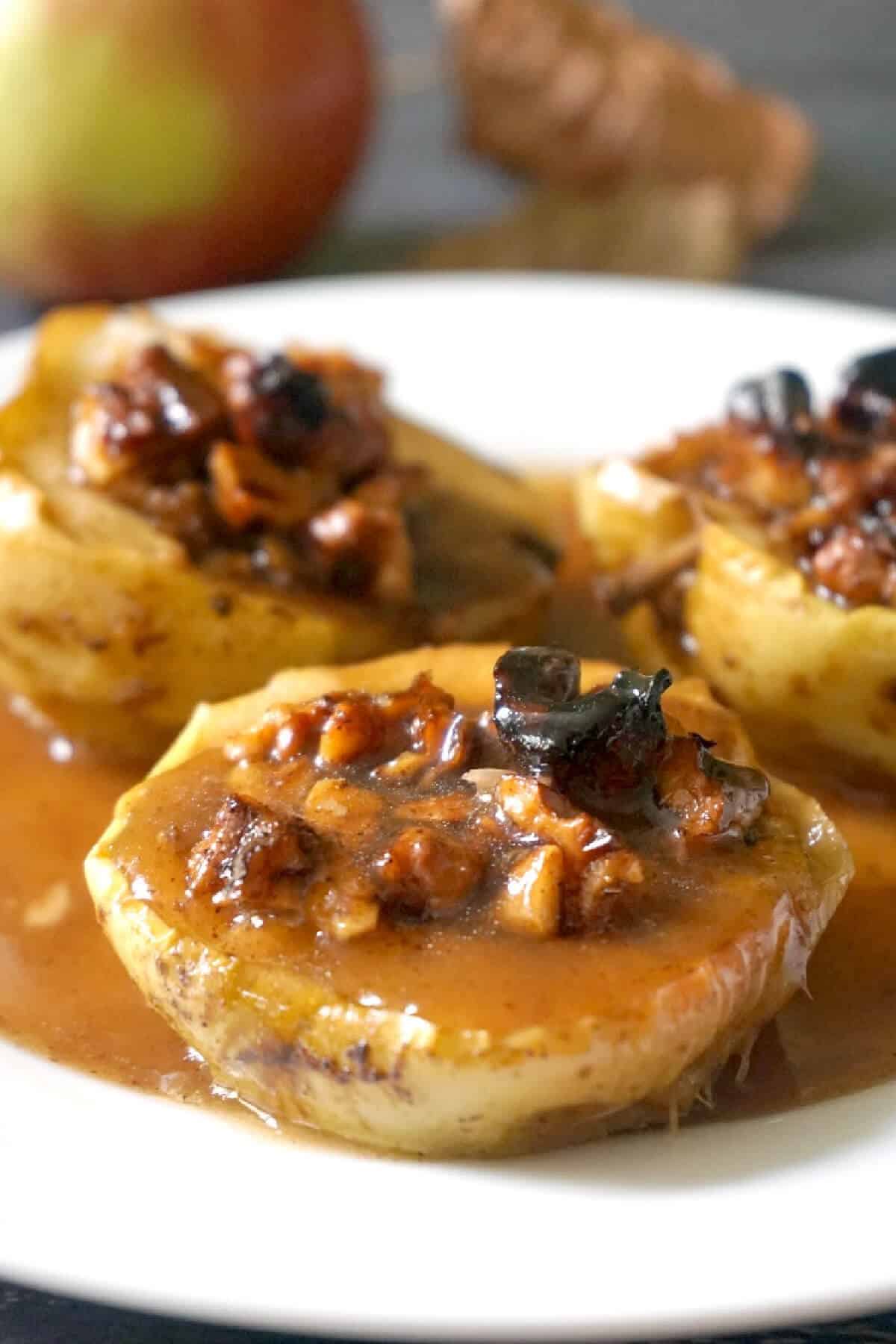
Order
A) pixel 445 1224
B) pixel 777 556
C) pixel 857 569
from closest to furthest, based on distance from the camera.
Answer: pixel 445 1224
pixel 857 569
pixel 777 556

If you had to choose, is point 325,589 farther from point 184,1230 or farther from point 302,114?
point 302,114

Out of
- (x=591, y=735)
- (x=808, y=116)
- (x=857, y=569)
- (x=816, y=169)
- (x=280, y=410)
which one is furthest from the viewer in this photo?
(x=808, y=116)

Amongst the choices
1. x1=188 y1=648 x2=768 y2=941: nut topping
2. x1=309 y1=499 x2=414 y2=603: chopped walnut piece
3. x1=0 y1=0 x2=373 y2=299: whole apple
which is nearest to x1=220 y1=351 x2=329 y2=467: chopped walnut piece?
x1=309 y1=499 x2=414 y2=603: chopped walnut piece

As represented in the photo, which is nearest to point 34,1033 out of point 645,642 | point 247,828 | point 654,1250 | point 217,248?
point 247,828

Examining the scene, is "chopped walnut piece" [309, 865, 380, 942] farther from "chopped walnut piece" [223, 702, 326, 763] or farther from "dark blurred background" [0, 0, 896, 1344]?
"dark blurred background" [0, 0, 896, 1344]

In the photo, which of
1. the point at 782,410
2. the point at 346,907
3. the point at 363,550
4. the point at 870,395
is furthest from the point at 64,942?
the point at 870,395

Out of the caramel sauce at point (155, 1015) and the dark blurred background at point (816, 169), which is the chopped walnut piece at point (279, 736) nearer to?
the caramel sauce at point (155, 1015)

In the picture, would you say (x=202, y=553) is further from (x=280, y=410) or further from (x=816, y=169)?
(x=816, y=169)
